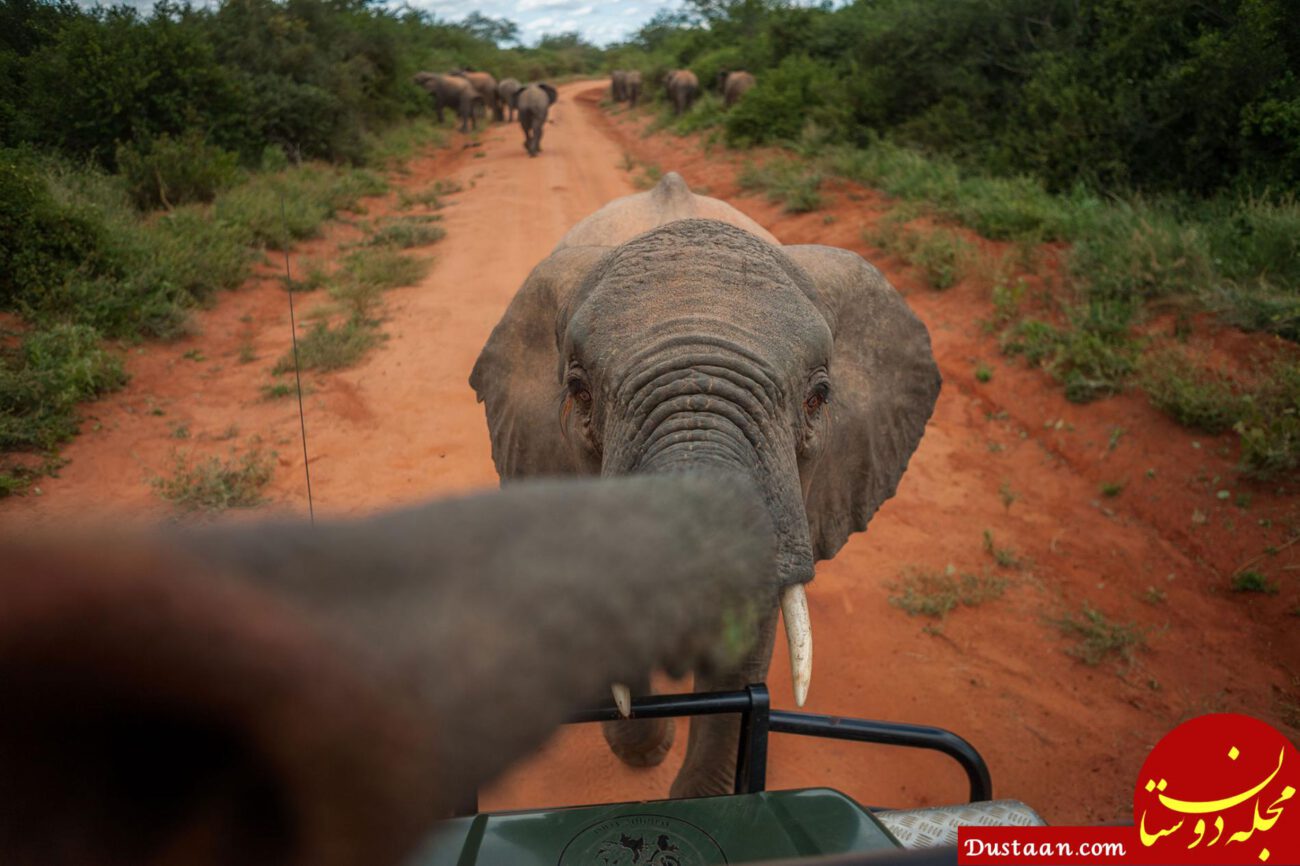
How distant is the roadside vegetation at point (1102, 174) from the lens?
6.17m

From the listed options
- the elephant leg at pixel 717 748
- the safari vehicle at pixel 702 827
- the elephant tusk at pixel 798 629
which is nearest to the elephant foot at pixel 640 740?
the elephant leg at pixel 717 748

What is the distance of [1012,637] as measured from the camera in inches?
171

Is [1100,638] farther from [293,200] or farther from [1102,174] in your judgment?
[293,200]

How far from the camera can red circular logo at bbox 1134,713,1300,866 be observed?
1664 mm

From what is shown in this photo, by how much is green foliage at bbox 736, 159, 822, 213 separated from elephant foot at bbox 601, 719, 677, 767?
914cm

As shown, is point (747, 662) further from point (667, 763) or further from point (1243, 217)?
point (1243, 217)

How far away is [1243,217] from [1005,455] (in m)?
3.21

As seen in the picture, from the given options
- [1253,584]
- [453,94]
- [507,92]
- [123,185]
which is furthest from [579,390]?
[507,92]

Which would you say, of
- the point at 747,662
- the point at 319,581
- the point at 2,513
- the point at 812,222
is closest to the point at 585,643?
the point at 319,581

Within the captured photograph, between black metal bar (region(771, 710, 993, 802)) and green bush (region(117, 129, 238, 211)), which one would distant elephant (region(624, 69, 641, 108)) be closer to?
green bush (region(117, 129, 238, 211))

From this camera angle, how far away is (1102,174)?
9211 mm

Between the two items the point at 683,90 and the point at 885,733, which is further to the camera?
the point at 683,90

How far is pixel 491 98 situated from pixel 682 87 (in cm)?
848

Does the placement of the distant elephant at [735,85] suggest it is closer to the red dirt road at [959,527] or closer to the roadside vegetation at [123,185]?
the roadside vegetation at [123,185]
